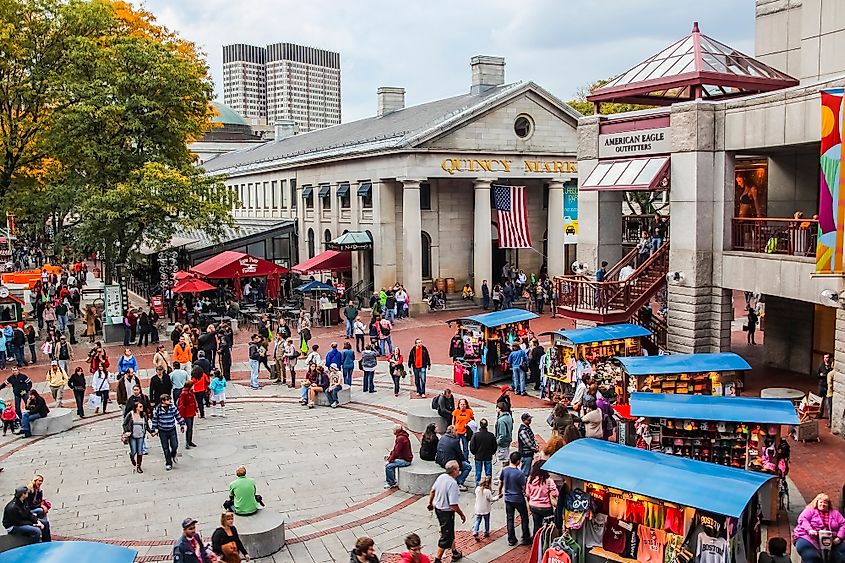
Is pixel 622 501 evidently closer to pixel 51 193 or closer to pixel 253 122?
pixel 51 193

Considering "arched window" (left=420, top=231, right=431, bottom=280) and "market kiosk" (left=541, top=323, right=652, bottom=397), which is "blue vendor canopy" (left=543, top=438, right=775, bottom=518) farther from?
"arched window" (left=420, top=231, right=431, bottom=280)

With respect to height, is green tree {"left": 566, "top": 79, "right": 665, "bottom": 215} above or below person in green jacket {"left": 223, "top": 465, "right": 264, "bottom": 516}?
above

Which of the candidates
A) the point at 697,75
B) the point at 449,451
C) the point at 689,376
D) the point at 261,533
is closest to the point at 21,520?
the point at 261,533

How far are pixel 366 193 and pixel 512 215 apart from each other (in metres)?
7.38

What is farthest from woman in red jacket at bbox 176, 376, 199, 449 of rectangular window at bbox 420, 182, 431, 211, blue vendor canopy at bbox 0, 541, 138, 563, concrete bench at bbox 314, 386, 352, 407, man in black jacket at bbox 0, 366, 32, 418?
rectangular window at bbox 420, 182, 431, 211

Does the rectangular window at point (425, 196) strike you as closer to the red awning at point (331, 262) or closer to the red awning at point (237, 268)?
the red awning at point (331, 262)

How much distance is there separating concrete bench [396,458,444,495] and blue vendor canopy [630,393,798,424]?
364cm

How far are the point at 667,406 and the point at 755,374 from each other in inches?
427

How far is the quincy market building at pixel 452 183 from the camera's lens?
3700cm

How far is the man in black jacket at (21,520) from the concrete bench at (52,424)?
7.63 m

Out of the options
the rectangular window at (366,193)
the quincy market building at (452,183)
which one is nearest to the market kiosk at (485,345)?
the quincy market building at (452,183)

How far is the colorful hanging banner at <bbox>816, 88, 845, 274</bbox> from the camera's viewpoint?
611 inches

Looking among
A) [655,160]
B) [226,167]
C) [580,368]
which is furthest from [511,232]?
[226,167]

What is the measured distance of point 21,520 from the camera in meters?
11.3
